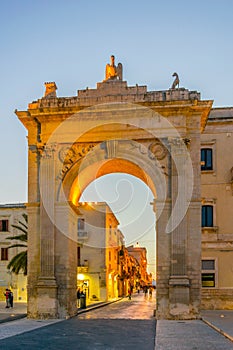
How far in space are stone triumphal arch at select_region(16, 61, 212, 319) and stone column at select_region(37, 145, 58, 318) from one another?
0.04m

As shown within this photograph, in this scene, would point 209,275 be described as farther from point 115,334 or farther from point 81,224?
point 81,224

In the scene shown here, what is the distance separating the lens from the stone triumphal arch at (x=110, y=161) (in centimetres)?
2319

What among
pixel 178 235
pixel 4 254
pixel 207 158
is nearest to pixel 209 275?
pixel 207 158

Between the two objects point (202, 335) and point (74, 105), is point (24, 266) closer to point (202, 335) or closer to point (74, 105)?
point (74, 105)

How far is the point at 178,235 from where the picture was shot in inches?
909

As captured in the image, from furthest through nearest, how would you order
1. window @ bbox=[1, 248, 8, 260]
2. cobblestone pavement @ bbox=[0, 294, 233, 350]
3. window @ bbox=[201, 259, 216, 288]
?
window @ bbox=[1, 248, 8, 260]
window @ bbox=[201, 259, 216, 288]
cobblestone pavement @ bbox=[0, 294, 233, 350]

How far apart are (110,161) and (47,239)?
14.9ft

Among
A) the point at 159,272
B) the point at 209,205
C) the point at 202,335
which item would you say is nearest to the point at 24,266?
the point at 209,205

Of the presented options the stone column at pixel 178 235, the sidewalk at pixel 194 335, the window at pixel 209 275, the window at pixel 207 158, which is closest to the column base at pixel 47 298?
the sidewalk at pixel 194 335

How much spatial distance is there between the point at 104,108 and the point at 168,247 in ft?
21.7

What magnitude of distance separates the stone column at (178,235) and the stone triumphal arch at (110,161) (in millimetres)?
42

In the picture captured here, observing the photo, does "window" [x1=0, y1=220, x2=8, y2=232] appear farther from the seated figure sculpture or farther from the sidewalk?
the sidewalk

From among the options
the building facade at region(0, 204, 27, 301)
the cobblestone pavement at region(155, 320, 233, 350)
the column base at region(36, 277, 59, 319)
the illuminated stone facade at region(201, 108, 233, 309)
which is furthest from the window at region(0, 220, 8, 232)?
the cobblestone pavement at region(155, 320, 233, 350)

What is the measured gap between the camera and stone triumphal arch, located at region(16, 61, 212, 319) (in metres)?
23.2
